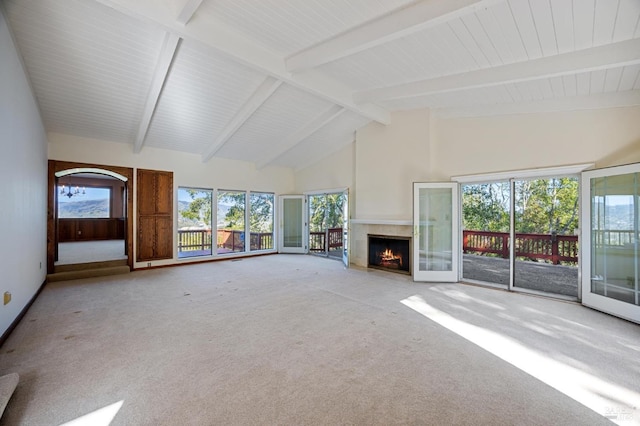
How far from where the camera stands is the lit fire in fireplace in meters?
6.26

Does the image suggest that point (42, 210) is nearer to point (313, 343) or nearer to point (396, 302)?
point (313, 343)

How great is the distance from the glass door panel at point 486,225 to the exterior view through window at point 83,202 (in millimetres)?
13931

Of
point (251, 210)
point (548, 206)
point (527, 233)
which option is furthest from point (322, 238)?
point (548, 206)

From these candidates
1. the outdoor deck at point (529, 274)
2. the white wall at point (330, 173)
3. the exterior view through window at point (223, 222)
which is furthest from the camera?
the white wall at point (330, 173)

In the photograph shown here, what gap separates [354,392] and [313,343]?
2.72 feet

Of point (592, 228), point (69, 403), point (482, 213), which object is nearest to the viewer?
point (69, 403)

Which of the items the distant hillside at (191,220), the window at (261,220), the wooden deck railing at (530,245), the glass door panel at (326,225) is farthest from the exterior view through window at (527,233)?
the distant hillside at (191,220)

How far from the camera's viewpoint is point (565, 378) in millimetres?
2203

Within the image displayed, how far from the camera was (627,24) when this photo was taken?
9.04ft

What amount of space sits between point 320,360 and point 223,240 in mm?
6463

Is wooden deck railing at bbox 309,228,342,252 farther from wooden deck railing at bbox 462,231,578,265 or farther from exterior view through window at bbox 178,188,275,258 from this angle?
wooden deck railing at bbox 462,231,578,265

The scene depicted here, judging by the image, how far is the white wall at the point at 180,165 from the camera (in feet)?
18.6

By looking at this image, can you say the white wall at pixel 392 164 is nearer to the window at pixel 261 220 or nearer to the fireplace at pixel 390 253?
the fireplace at pixel 390 253

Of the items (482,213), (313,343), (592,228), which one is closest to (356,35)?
(313,343)
